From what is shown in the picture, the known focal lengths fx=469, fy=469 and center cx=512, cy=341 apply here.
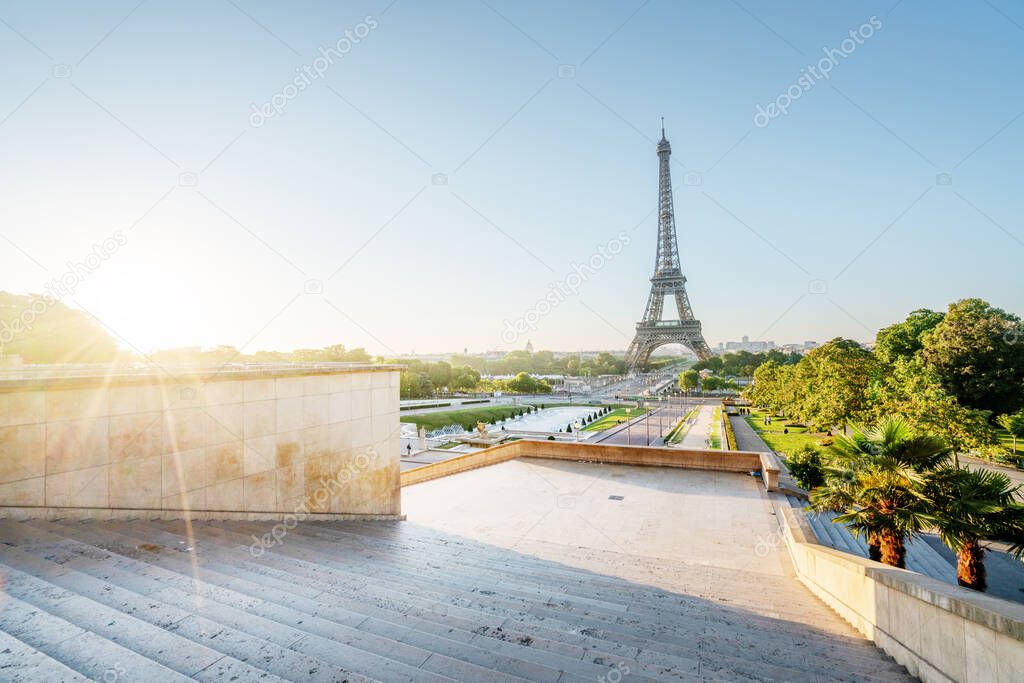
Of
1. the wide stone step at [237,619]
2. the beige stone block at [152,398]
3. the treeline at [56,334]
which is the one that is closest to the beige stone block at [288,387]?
the beige stone block at [152,398]

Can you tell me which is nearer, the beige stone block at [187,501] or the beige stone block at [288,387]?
the beige stone block at [187,501]

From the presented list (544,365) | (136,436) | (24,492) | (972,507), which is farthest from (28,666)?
(544,365)

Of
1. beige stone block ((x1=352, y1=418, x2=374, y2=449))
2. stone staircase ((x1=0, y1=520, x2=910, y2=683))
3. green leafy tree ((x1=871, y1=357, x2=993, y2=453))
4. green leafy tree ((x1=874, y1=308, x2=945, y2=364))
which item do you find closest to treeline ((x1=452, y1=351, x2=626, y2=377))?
green leafy tree ((x1=874, y1=308, x2=945, y2=364))

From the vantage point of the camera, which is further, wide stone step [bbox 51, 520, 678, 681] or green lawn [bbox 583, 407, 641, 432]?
green lawn [bbox 583, 407, 641, 432]

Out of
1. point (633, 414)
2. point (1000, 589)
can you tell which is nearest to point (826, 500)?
point (1000, 589)

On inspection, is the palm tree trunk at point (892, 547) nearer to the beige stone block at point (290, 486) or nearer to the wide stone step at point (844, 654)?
the wide stone step at point (844, 654)

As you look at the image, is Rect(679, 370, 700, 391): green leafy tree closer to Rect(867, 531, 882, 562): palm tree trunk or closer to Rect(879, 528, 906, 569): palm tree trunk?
Rect(867, 531, 882, 562): palm tree trunk

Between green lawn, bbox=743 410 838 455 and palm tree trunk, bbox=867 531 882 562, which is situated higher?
palm tree trunk, bbox=867 531 882 562
